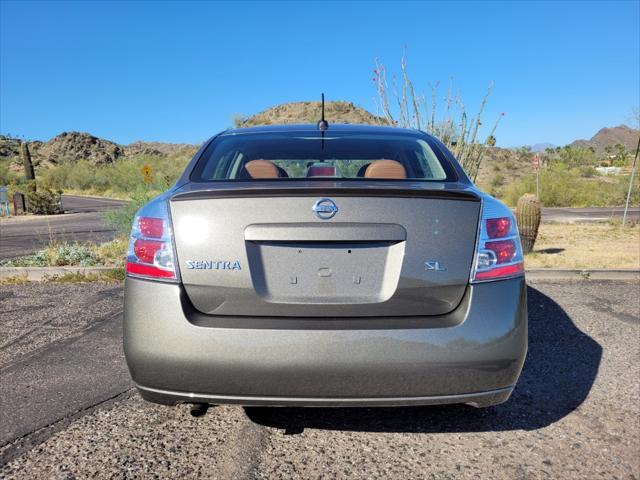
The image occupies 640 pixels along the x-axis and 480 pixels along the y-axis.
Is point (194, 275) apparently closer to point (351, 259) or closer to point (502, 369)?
point (351, 259)

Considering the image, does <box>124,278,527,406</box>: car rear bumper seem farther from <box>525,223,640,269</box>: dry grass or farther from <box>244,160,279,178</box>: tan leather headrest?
<box>525,223,640,269</box>: dry grass

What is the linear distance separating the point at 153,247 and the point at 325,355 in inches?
35.0

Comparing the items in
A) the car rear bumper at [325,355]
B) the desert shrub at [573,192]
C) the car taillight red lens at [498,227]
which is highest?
the car taillight red lens at [498,227]

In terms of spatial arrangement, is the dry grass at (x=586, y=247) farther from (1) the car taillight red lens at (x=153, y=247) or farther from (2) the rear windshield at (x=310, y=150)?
(1) the car taillight red lens at (x=153, y=247)

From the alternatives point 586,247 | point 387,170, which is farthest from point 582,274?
point 387,170

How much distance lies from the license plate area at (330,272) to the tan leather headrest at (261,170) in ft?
3.20

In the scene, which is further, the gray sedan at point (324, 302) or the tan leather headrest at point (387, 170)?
the tan leather headrest at point (387, 170)

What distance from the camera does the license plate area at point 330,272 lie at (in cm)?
218

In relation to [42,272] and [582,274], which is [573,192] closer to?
[582,274]

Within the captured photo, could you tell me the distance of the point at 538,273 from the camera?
6766 mm

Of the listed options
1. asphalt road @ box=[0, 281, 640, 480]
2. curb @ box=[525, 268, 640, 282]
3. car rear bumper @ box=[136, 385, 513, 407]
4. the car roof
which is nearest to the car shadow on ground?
asphalt road @ box=[0, 281, 640, 480]

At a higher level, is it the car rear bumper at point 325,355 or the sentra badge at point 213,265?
the sentra badge at point 213,265

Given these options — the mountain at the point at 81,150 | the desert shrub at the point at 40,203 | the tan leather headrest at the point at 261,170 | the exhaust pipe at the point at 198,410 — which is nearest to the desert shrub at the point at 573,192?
the desert shrub at the point at 40,203

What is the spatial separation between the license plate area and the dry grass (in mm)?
6010
